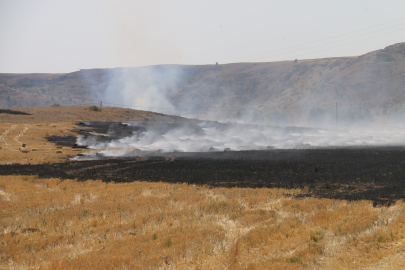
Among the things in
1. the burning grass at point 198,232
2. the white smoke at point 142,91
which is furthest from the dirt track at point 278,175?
the white smoke at point 142,91

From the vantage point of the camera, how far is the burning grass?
31.0 feet

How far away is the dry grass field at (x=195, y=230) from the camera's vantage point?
9453mm

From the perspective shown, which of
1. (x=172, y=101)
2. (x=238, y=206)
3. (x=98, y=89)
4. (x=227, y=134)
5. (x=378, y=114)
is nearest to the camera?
(x=238, y=206)

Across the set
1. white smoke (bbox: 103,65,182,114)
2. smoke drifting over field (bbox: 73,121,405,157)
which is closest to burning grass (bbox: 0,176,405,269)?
smoke drifting over field (bbox: 73,121,405,157)

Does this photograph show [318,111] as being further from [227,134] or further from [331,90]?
[227,134]

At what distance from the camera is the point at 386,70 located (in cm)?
12556

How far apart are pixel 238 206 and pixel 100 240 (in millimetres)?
7260

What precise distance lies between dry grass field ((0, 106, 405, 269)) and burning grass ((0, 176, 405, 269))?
3cm

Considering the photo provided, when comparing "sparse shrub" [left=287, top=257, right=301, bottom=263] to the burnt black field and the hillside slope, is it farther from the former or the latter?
the hillside slope

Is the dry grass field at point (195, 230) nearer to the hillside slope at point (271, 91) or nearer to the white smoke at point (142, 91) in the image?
the hillside slope at point (271, 91)

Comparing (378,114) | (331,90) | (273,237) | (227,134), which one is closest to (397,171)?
(273,237)

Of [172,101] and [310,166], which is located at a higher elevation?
[172,101]

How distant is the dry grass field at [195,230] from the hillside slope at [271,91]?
9907 centimetres

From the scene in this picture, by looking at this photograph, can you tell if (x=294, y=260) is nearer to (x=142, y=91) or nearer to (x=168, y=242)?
(x=168, y=242)
